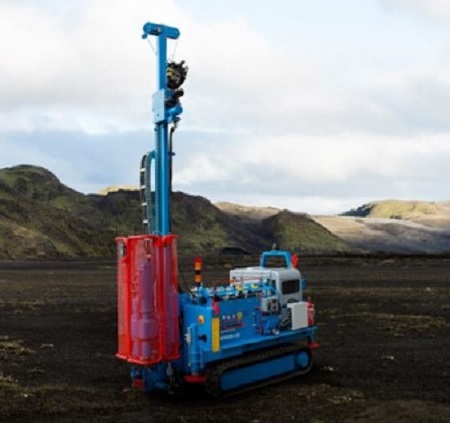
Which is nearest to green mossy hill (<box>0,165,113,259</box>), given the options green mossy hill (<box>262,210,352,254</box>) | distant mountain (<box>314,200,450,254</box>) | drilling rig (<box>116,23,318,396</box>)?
green mossy hill (<box>262,210,352,254</box>)

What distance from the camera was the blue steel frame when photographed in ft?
41.3

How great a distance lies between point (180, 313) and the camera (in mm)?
12258

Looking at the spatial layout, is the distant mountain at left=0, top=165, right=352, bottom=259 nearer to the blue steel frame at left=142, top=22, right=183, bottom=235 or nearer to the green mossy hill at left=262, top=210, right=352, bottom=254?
the green mossy hill at left=262, top=210, right=352, bottom=254

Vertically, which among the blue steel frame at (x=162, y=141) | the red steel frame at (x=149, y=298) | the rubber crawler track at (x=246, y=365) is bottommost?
the rubber crawler track at (x=246, y=365)

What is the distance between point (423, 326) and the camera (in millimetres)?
21531

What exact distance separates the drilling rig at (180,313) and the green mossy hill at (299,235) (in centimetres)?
10309

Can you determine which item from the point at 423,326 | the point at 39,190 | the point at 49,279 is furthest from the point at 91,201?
the point at 423,326

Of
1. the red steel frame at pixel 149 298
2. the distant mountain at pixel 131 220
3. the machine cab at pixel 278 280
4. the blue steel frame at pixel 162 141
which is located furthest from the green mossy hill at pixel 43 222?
the red steel frame at pixel 149 298

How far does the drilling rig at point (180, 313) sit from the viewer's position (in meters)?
11.7

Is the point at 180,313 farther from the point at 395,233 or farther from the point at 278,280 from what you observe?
the point at 395,233

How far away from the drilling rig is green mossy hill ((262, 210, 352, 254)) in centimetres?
10309

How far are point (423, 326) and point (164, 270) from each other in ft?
42.2

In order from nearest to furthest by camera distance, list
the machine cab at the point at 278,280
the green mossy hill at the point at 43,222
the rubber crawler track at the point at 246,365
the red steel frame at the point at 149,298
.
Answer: the red steel frame at the point at 149,298 → the rubber crawler track at the point at 246,365 → the machine cab at the point at 278,280 → the green mossy hill at the point at 43,222

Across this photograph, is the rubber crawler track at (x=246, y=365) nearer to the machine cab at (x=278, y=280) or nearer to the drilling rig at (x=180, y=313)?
the drilling rig at (x=180, y=313)
